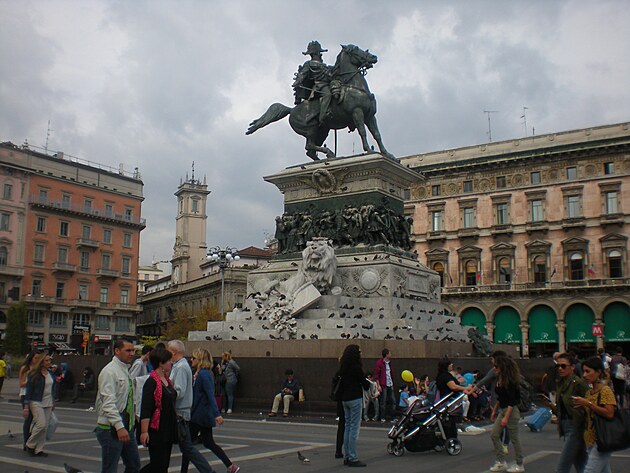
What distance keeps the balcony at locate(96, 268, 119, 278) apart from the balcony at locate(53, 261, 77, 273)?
2748mm

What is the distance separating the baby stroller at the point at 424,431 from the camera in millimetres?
11117

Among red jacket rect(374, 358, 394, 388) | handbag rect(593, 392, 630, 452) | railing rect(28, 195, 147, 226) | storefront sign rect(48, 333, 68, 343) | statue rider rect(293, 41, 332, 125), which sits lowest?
handbag rect(593, 392, 630, 452)

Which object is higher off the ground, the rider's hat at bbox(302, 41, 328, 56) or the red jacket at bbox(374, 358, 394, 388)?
the rider's hat at bbox(302, 41, 328, 56)

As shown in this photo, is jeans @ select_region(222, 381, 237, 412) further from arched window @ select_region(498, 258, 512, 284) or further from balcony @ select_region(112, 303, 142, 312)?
balcony @ select_region(112, 303, 142, 312)

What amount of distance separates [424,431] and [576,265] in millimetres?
55050

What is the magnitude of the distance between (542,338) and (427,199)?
16.9 m

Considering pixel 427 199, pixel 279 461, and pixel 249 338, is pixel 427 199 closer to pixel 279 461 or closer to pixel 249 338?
pixel 249 338

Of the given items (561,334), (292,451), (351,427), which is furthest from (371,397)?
(561,334)

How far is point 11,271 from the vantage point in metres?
67.6

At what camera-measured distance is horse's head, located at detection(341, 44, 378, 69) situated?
2205 centimetres

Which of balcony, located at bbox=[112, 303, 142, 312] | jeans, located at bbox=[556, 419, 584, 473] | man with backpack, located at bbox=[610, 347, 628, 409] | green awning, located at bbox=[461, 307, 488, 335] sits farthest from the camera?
balcony, located at bbox=[112, 303, 142, 312]

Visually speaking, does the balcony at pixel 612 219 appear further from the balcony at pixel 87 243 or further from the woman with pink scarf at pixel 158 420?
the woman with pink scarf at pixel 158 420

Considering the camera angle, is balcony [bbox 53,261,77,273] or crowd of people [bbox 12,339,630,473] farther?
balcony [bbox 53,261,77,273]

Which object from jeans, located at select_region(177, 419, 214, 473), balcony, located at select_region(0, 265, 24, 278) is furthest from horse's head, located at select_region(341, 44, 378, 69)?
balcony, located at select_region(0, 265, 24, 278)
